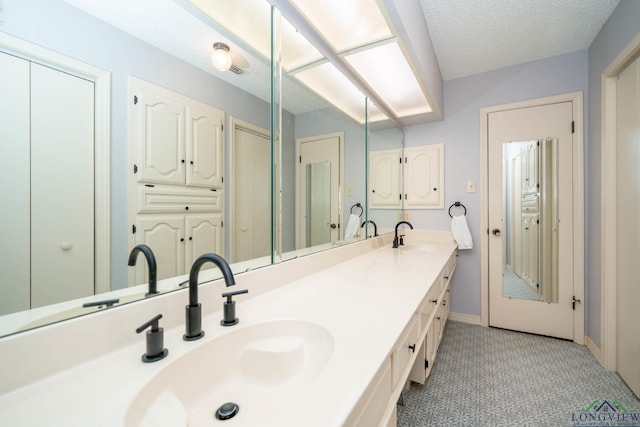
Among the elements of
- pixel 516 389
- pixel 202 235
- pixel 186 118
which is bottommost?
pixel 516 389

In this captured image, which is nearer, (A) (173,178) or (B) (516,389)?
(A) (173,178)

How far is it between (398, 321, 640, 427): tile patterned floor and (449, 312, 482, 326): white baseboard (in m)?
0.35

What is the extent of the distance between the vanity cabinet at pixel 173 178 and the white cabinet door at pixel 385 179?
62.0 inches

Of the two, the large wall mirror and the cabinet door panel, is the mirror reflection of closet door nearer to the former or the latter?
the large wall mirror

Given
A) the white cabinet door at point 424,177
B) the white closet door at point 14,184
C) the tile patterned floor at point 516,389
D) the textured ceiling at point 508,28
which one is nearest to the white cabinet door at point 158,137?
the white closet door at point 14,184

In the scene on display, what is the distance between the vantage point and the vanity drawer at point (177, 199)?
0.79 m

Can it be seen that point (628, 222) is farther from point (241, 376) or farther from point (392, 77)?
point (241, 376)

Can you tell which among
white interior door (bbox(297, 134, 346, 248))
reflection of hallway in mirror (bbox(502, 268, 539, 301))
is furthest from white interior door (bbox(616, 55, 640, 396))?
white interior door (bbox(297, 134, 346, 248))

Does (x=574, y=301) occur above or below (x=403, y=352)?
below

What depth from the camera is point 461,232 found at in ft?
8.05

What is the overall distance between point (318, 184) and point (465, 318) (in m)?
2.10

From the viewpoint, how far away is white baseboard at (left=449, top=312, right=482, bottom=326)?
2.48 m

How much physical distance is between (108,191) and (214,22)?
28.9 inches

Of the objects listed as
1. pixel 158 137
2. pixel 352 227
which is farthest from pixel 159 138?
pixel 352 227
